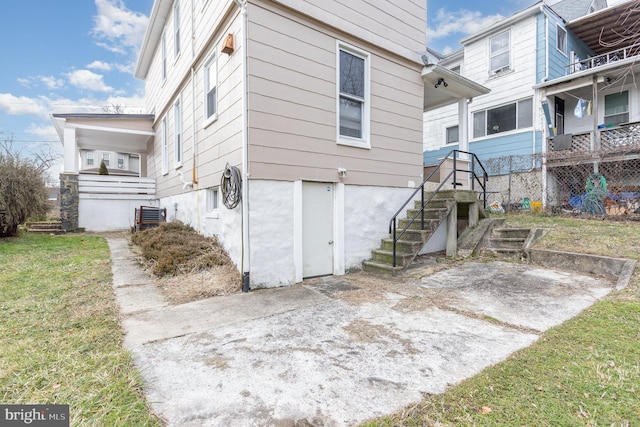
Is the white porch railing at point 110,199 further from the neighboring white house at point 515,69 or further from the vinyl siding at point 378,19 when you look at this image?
the neighboring white house at point 515,69

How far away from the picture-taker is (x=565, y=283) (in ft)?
15.5

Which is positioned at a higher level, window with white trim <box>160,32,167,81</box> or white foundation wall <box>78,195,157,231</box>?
window with white trim <box>160,32,167,81</box>

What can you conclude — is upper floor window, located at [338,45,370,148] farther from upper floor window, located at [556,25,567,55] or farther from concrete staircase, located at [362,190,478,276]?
upper floor window, located at [556,25,567,55]

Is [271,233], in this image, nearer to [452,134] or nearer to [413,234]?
[413,234]

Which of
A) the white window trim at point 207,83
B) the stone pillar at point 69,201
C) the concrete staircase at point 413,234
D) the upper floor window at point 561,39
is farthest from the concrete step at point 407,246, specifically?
the upper floor window at point 561,39

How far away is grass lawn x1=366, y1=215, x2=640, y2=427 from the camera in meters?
1.83

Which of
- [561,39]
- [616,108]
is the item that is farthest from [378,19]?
[616,108]

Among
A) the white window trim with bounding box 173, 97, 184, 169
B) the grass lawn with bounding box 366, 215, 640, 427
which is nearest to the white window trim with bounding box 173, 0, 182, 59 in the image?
the white window trim with bounding box 173, 97, 184, 169

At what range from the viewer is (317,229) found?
221 inches

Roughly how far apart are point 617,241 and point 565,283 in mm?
2015

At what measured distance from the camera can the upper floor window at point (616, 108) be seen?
10.7 metres

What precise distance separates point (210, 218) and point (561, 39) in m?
14.6

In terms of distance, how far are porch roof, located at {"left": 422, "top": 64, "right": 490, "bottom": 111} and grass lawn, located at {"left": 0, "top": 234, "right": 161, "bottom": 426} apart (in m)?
7.58

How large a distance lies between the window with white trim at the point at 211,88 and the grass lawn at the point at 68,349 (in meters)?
3.61
